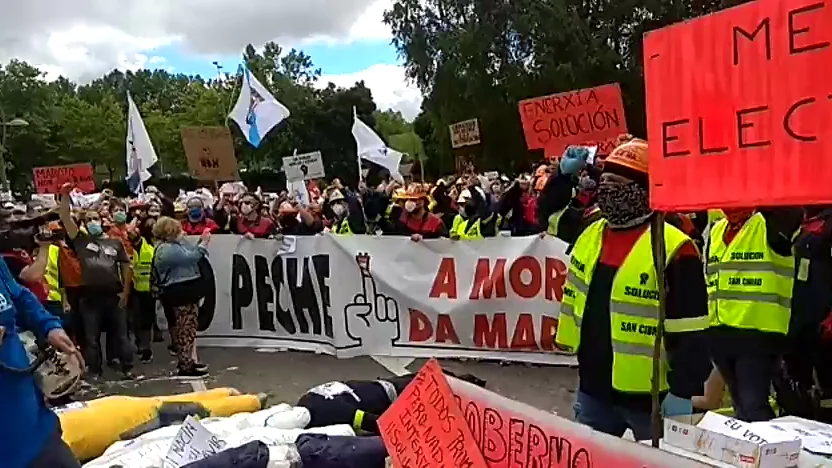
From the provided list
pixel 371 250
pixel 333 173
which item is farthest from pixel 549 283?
pixel 333 173

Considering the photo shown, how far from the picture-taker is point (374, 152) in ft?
62.9

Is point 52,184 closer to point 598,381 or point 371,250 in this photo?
point 371,250

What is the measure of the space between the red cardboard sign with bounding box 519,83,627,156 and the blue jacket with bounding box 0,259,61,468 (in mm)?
7988

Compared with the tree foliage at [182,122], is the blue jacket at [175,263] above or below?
below

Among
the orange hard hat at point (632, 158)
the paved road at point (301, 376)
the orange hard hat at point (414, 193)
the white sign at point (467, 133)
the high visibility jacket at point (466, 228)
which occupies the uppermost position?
the white sign at point (467, 133)

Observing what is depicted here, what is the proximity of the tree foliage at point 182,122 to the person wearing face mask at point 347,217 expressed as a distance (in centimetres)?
4303

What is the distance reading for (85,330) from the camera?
9.84 metres

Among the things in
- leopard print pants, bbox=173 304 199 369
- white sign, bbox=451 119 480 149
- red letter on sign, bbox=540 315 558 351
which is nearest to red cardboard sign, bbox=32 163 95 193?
white sign, bbox=451 119 480 149

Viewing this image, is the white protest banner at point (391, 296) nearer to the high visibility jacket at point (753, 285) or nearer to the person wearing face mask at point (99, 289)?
the person wearing face mask at point (99, 289)

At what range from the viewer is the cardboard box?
297 cm

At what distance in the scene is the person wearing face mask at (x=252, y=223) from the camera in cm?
1112

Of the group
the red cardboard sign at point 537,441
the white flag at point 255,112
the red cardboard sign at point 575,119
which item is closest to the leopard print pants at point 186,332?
the red cardboard sign at point 575,119

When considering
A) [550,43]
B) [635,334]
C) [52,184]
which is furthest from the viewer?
[550,43]

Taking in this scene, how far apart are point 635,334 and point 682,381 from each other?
0.28 metres
